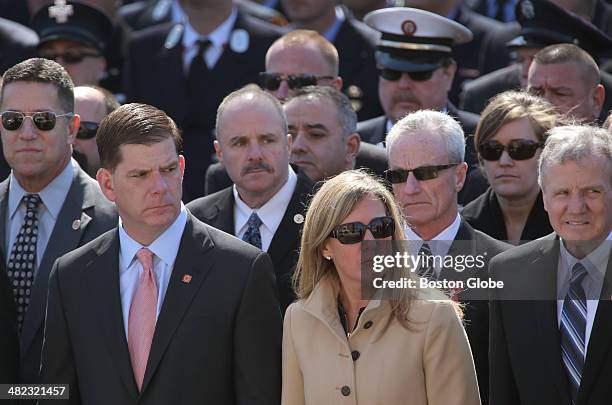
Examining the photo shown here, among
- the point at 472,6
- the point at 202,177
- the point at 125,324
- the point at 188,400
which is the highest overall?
the point at 472,6

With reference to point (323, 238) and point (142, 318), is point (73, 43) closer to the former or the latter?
point (142, 318)

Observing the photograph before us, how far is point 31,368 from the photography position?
6.43 metres

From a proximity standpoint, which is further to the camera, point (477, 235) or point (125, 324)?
point (477, 235)

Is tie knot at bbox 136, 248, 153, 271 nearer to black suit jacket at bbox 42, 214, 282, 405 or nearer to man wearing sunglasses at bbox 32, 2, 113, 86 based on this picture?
black suit jacket at bbox 42, 214, 282, 405

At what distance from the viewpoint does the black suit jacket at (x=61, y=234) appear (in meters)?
6.47

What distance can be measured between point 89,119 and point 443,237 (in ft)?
9.18

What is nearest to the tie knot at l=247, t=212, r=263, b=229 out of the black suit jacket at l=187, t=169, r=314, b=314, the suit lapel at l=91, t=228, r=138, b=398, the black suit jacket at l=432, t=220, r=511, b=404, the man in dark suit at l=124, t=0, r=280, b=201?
the black suit jacket at l=187, t=169, r=314, b=314

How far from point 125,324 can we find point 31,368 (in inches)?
33.1

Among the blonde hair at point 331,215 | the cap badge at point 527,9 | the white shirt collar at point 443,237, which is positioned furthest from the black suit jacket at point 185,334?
the cap badge at point 527,9

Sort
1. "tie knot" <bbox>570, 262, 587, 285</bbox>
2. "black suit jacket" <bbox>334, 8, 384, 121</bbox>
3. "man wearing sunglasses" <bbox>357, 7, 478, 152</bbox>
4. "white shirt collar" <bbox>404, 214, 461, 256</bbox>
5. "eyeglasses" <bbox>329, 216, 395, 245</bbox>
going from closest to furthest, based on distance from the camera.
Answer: "eyeglasses" <bbox>329, 216, 395, 245</bbox>, "tie knot" <bbox>570, 262, 587, 285</bbox>, "white shirt collar" <bbox>404, 214, 461, 256</bbox>, "man wearing sunglasses" <bbox>357, 7, 478, 152</bbox>, "black suit jacket" <bbox>334, 8, 384, 121</bbox>

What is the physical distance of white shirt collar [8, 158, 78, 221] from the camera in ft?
23.2

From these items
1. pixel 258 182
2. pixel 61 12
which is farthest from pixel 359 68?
pixel 258 182

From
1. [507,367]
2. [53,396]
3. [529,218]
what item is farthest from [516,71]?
[53,396]

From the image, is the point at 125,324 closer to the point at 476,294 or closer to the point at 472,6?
the point at 476,294
